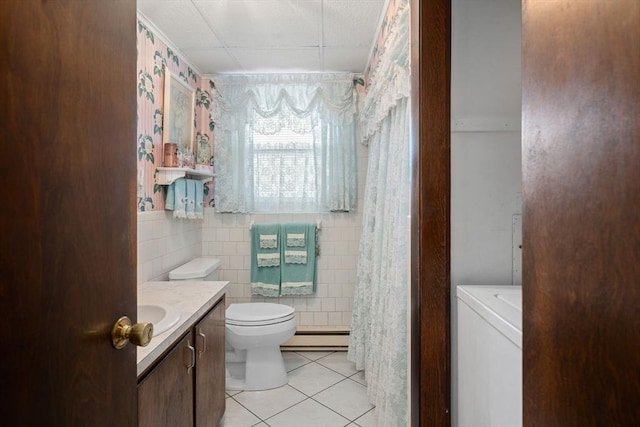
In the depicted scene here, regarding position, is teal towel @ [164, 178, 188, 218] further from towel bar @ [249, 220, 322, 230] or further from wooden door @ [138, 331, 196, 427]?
wooden door @ [138, 331, 196, 427]

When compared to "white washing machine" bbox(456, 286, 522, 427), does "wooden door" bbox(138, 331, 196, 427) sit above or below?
below

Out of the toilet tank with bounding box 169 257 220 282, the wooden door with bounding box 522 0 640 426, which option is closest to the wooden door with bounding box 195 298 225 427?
the toilet tank with bounding box 169 257 220 282

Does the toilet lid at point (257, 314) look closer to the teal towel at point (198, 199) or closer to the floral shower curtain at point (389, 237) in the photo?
the floral shower curtain at point (389, 237)

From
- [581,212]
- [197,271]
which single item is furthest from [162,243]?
[581,212]

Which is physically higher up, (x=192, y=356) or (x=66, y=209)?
(x=66, y=209)

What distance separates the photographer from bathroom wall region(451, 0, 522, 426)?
1.23 m

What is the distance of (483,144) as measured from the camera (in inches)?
48.8

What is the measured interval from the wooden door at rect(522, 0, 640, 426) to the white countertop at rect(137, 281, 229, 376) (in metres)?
1.00

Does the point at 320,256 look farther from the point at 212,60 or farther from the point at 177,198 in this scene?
the point at 212,60

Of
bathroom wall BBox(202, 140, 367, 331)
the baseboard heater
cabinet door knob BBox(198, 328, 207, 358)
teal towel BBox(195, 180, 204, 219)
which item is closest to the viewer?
cabinet door knob BBox(198, 328, 207, 358)

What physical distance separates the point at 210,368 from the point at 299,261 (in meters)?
1.38

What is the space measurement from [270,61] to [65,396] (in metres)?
2.60

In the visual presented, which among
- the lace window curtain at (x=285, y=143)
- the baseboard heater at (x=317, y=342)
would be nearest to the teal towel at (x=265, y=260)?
the lace window curtain at (x=285, y=143)

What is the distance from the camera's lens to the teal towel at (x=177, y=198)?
7.55 feet
